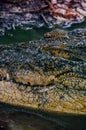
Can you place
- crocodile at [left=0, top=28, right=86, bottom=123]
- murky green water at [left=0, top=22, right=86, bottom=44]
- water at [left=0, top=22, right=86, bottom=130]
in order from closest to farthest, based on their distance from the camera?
water at [left=0, top=22, right=86, bottom=130] → crocodile at [left=0, top=28, right=86, bottom=123] → murky green water at [left=0, top=22, right=86, bottom=44]

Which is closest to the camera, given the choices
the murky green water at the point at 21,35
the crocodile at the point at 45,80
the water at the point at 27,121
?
the water at the point at 27,121

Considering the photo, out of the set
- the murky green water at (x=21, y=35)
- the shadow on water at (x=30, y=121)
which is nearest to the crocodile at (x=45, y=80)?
the shadow on water at (x=30, y=121)

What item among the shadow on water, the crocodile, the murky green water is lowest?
the murky green water

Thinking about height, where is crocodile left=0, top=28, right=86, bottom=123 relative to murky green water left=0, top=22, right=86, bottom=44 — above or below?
above

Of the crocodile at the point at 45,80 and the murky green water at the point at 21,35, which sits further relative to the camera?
the murky green water at the point at 21,35

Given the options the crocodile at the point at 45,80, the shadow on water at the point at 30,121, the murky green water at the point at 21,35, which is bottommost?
the murky green water at the point at 21,35

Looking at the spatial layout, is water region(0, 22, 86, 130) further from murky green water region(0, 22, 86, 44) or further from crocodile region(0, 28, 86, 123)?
murky green water region(0, 22, 86, 44)

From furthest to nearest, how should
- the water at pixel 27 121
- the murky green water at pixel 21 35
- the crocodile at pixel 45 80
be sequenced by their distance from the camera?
the murky green water at pixel 21 35 < the crocodile at pixel 45 80 < the water at pixel 27 121

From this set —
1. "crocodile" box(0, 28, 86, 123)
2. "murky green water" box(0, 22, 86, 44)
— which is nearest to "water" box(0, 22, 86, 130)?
"crocodile" box(0, 28, 86, 123)

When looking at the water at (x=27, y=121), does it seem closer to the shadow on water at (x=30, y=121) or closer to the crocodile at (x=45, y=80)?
the shadow on water at (x=30, y=121)

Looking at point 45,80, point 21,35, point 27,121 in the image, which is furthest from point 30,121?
point 21,35
